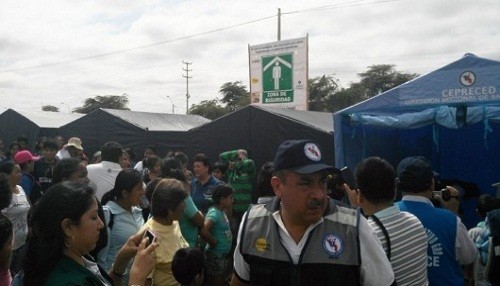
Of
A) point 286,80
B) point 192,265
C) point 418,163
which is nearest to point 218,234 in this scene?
point 192,265

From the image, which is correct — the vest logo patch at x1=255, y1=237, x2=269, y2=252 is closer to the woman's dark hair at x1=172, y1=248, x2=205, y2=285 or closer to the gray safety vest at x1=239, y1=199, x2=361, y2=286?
the gray safety vest at x1=239, y1=199, x2=361, y2=286

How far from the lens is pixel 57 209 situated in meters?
1.74

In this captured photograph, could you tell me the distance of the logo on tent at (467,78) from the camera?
5121 mm

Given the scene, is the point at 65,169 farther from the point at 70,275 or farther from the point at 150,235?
the point at 70,275

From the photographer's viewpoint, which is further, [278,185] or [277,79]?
[277,79]

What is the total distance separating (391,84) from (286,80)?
31.9m

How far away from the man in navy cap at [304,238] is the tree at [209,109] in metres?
37.4

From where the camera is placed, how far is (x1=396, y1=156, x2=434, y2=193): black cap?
2652 mm

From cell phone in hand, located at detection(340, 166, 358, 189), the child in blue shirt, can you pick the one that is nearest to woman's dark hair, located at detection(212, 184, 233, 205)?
the child in blue shirt

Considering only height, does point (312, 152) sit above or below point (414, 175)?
above

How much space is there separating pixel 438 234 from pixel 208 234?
238 cm

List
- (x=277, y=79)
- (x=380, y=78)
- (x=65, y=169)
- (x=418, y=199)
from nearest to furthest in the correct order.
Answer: (x=418, y=199), (x=65, y=169), (x=277, y=79), (x=380, y=78)

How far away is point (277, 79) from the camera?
15.1 m

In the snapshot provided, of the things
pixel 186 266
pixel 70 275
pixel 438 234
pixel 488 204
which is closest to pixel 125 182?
pixel 186 266
